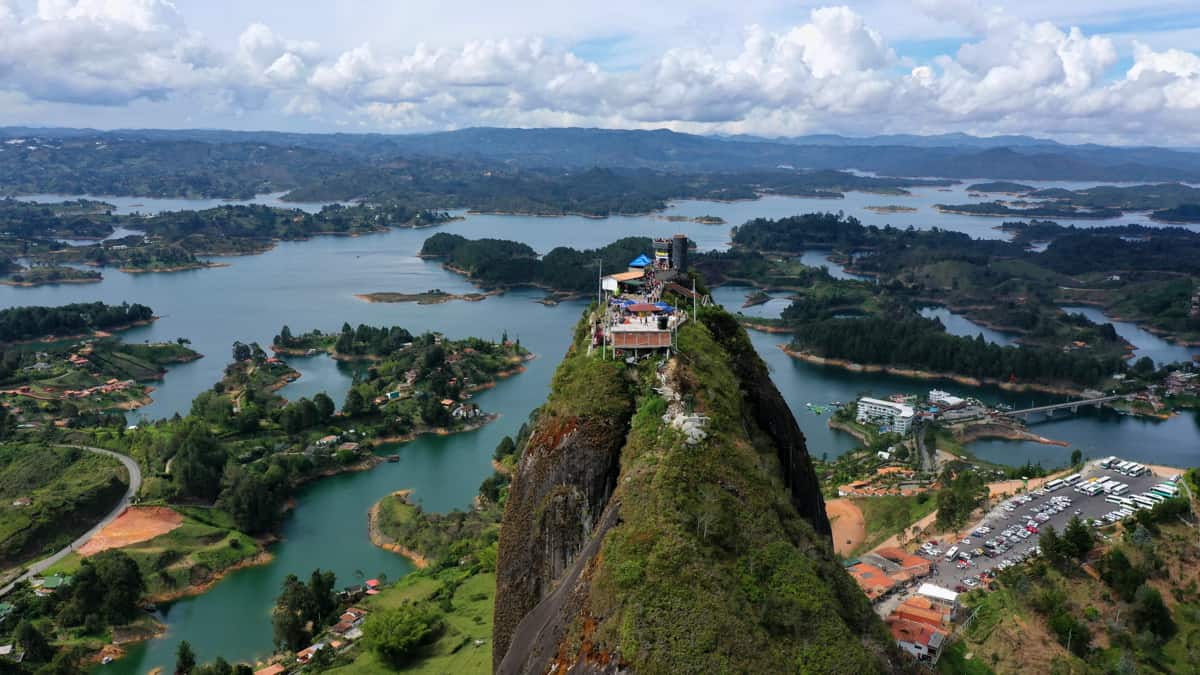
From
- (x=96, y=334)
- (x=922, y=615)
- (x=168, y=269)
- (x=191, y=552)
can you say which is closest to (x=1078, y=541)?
(x=922, y=615)

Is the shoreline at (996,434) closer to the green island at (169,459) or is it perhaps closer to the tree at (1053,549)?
the tree at (1053,549)

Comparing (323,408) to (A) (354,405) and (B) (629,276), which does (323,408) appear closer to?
(A) (354,405)

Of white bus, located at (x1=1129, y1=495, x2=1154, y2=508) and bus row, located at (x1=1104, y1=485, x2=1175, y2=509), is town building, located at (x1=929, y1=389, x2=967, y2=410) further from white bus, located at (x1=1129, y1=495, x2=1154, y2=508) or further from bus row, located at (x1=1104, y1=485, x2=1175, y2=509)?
white bus, located at (x1=1129, y1=495, x2=1154, y2=508)

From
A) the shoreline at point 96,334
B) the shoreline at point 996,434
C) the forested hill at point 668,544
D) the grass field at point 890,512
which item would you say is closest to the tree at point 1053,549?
the grass field at point 890,512

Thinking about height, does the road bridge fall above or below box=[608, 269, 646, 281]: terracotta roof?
below

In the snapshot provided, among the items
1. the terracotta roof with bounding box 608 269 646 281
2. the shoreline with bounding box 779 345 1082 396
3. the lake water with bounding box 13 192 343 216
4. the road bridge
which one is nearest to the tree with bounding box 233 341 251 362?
the shoreline with bounding box 779 345 1082 396

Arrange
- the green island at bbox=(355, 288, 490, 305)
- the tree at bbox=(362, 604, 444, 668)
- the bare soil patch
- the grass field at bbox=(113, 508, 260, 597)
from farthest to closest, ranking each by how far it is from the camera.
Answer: the green island at bbox=(355, 288, 490, 305)
the bare soil patch
the grass field at bbox=(113, 508, 260, 597)
the tree at bbox=(362, 604, 444, 668)
